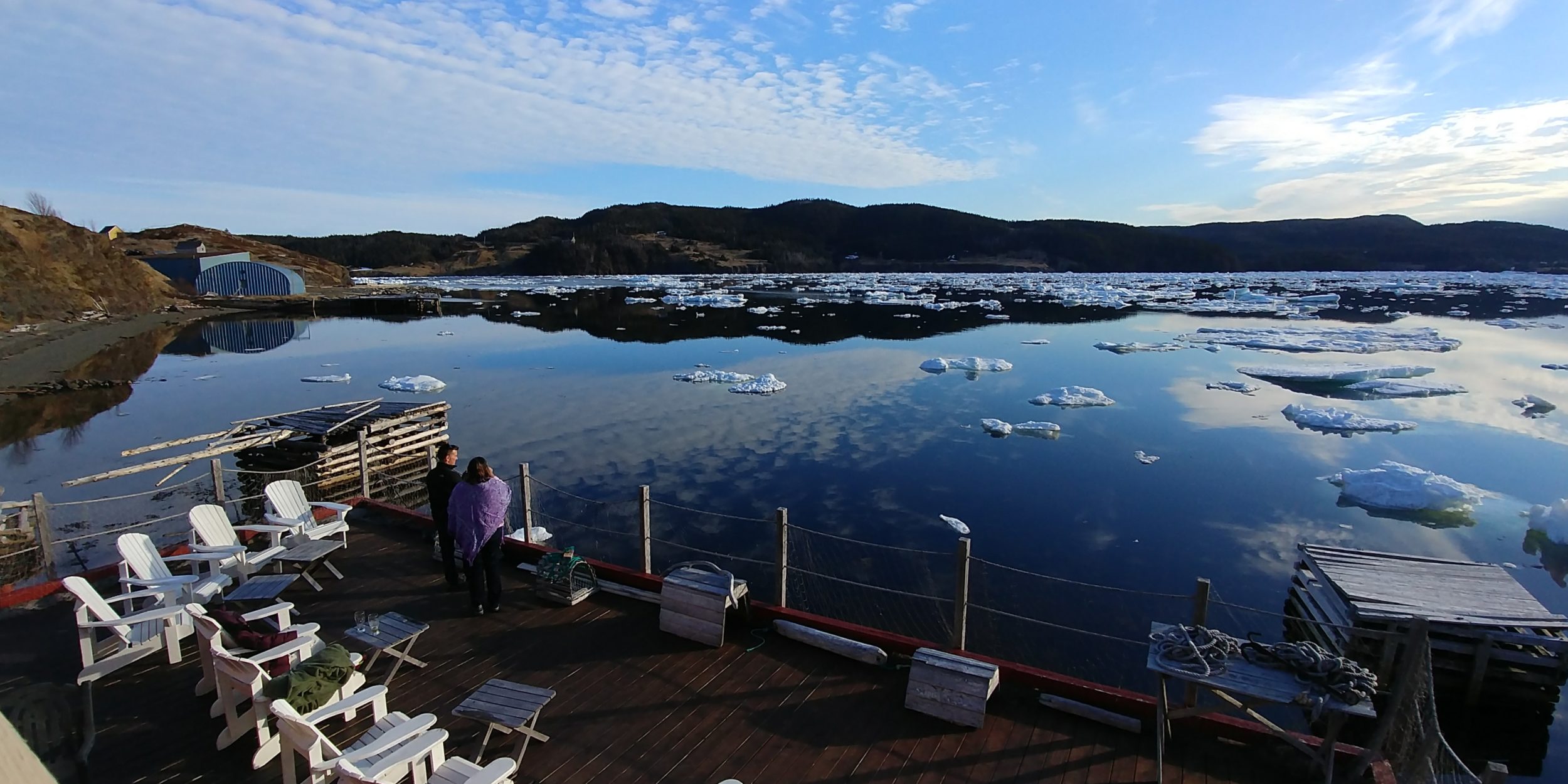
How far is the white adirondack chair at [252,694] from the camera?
5.02m

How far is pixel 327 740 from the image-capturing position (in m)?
4.41

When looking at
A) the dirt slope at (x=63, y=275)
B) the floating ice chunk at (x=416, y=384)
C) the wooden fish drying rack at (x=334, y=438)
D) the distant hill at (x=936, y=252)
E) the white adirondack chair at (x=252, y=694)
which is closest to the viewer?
the white adirondack chair at (x=252, y=694)

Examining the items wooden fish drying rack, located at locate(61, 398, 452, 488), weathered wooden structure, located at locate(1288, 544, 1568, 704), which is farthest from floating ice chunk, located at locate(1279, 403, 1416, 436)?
wooden fish drying rack, located at locate(61, 398, 452, 488)

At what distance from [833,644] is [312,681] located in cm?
394

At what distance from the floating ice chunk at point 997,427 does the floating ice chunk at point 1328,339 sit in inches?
1011

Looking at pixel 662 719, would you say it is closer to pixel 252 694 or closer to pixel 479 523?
pixel 479 523

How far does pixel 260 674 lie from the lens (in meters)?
5.03

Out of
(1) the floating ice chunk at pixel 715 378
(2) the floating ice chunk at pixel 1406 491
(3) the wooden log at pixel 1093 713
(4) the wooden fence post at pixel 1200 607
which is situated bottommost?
(1) the floating ice chunk at pixel 715 378

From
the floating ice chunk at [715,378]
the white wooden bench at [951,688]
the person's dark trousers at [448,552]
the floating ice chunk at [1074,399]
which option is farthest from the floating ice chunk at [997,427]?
the person's dark trousers at [448,552]

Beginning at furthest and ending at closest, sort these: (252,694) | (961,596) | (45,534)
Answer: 1. (45,534)
2. (961,596)
3. (252,694)

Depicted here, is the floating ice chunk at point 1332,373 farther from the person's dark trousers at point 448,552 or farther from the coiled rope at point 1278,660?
the person's dark trousers at point 448,552

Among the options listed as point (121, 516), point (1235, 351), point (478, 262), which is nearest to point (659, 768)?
point (121, 516)

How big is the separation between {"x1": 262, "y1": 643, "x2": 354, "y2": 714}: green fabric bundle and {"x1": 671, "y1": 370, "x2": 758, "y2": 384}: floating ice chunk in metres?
21.5

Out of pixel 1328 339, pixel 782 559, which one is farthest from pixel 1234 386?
pixel 782 559
